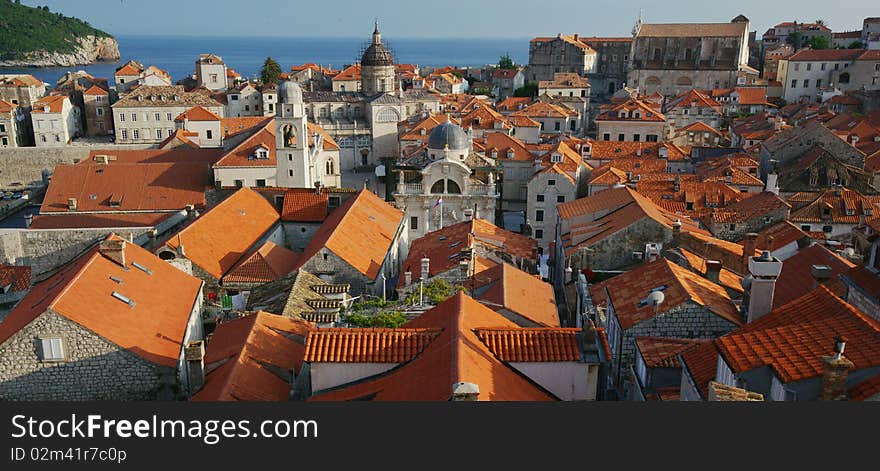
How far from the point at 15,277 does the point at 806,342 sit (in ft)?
78.8

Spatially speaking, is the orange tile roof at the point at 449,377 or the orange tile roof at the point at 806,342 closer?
the orange tile roof at the point at 806,342

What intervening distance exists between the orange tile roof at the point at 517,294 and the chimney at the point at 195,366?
750 cm

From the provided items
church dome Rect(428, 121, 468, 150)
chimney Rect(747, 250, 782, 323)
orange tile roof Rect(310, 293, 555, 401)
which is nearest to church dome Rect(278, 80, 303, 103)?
church dome Rect(428, 121, 468, 150)

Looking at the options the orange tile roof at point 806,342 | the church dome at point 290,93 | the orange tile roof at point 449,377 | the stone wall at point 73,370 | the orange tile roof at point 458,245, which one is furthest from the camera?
the church dome at point 290,93

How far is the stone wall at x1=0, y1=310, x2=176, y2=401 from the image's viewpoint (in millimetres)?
16156

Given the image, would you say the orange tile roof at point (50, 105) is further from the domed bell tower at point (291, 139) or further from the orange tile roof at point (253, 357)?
the orange tile roof at point (253, 357)

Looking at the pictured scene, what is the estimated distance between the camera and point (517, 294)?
22.5m

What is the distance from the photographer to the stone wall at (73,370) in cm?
1616

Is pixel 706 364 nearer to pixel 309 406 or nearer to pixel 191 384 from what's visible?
pixel 309 406

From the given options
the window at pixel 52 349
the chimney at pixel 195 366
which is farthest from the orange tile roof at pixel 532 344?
the window at pixel 52 349

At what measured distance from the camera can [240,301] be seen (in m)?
27.0

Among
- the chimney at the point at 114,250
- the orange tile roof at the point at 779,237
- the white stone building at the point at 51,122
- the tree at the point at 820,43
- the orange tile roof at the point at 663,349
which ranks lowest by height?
the white stone building at the point at 51,122

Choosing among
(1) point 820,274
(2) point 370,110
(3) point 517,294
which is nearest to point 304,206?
(3) point 517,294

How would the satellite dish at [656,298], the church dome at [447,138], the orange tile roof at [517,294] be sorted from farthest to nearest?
the church dome at [447,138] → the orange tile roof at [517,294] → the satellite dish at [656,298]
